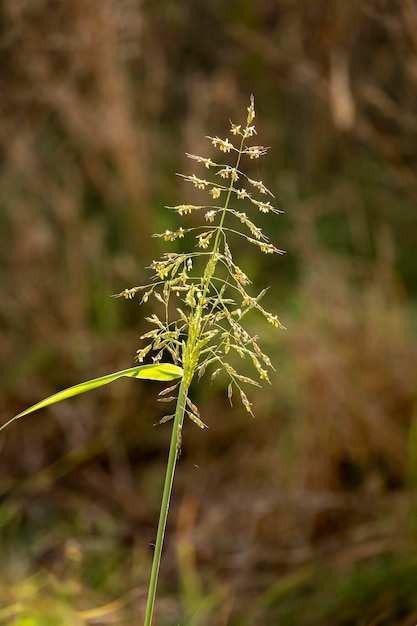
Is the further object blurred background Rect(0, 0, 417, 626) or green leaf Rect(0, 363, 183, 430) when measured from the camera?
blurred background Rect(0, 0, 417, 626)

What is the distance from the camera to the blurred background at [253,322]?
99.0 inches

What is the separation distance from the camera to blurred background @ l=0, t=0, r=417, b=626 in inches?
99.0

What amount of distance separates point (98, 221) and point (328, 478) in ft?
5.81

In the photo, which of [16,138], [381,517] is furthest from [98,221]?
[381,517]

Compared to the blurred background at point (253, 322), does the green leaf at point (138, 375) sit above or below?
below

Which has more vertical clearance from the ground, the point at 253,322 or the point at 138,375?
the point at 253,322

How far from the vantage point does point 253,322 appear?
11.4 ft

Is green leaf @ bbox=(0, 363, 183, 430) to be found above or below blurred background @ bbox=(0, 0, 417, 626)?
below

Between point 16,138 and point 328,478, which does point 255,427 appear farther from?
point 16,138

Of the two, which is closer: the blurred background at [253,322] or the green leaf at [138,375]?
the green leaf at [138,375]

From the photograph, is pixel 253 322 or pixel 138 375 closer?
pixel 138 375

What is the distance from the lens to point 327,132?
15.7 ft

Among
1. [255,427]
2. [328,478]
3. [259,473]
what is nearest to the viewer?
[328,478]

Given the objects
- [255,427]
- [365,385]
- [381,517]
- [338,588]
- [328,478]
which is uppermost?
[255,427]
